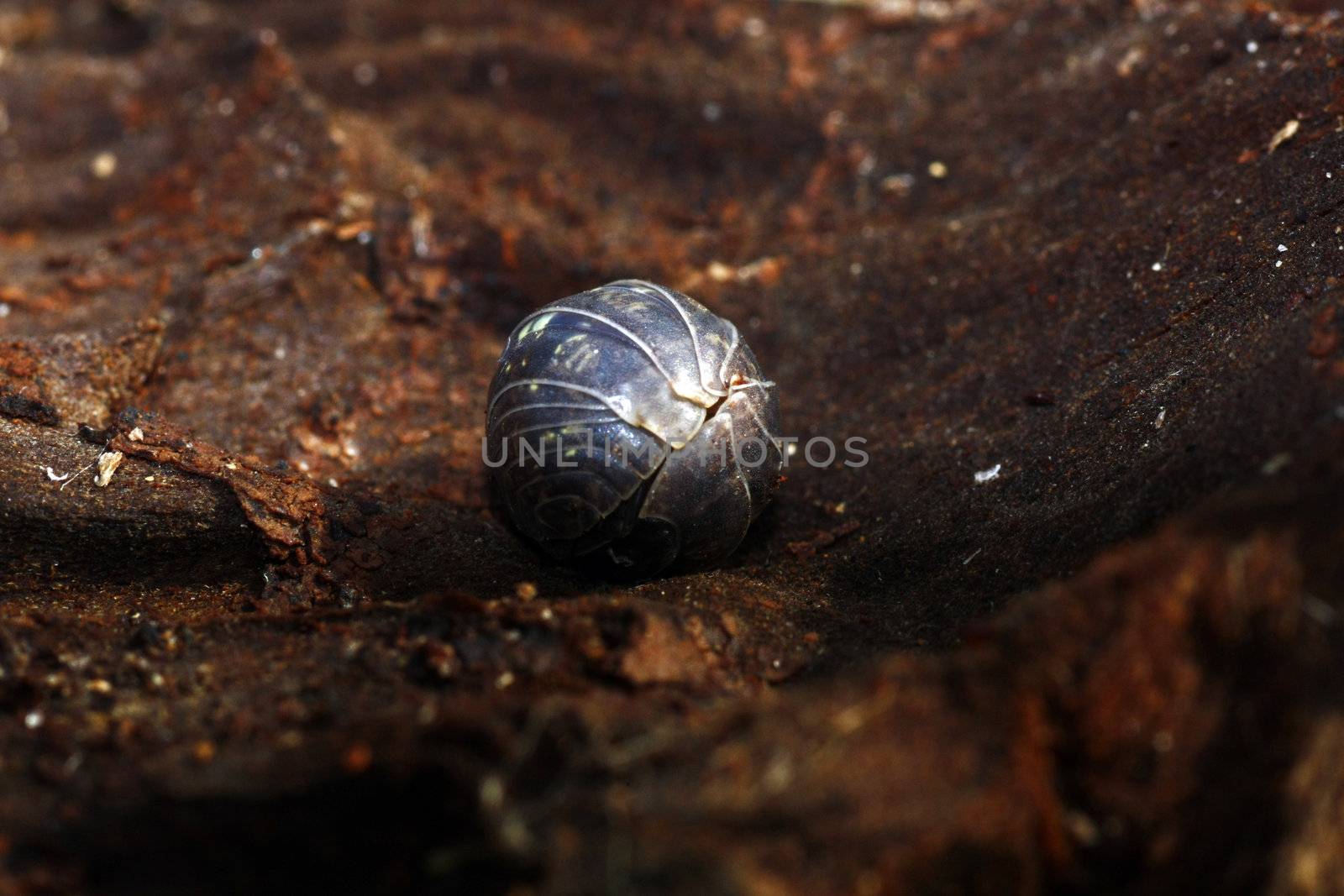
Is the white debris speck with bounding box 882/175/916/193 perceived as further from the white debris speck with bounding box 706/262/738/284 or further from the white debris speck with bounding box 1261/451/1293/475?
the white debris speck with bounding box 1261/451/1293/475

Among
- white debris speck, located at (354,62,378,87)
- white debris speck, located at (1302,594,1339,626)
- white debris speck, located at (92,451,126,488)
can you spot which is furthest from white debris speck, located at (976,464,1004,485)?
white debris speck, located at (354,62,378,87)

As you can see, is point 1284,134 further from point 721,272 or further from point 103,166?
point 103,166

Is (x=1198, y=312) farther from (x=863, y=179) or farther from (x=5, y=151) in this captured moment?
(x=5, y=151)

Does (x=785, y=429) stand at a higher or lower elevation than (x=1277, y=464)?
higher

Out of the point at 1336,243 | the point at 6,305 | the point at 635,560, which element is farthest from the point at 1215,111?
the point at 6,305

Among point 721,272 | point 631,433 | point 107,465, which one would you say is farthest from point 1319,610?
point 107,465

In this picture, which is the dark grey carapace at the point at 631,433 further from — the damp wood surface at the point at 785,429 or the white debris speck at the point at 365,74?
the white debris speck at the point at 365,74
